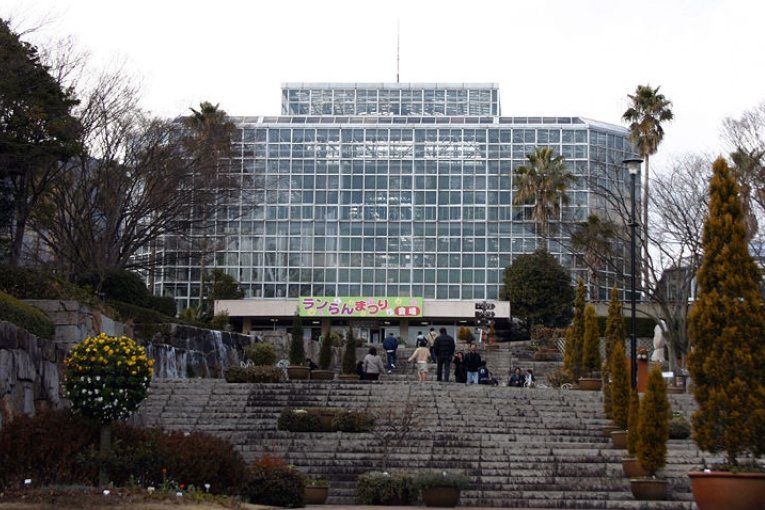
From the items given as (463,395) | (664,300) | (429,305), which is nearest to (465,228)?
(429,305)

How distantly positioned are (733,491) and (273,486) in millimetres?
7137

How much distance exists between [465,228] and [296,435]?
56.1m

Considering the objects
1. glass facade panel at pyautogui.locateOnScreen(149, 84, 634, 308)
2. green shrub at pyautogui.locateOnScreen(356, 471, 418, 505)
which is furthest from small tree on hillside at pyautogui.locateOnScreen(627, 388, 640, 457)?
glass facade panel at pyautogui.locateOnScreen(149, 84, 634, 308)

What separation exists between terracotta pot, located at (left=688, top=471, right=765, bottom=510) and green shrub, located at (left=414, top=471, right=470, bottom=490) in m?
4.99

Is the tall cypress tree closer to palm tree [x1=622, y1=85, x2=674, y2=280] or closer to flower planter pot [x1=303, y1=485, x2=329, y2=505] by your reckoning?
flower planter pot [x1=303, y1=485, x2=329, y2=505]

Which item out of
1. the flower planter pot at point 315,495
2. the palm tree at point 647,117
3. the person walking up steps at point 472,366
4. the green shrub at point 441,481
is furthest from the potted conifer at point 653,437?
the palm tree at point 647,117

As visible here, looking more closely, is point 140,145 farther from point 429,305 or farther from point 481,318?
point 429,305

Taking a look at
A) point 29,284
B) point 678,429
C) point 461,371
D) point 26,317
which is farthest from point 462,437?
point 29,284

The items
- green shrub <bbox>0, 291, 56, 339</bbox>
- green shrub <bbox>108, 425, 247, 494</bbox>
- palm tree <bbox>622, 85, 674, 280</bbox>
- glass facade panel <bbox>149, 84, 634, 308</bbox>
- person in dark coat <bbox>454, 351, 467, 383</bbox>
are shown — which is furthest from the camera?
glass facade panel <bbox>149, 84, 634, 308</bbox>

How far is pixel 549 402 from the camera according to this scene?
2883 centimetres

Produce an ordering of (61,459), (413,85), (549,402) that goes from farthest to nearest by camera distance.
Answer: (413,85), (549,402), (61,459)

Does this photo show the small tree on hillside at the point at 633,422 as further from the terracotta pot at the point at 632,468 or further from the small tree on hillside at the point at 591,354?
the small tree on hillside at the point at 591,354

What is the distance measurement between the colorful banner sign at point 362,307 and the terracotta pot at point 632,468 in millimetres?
53762

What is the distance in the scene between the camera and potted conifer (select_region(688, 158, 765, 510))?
16578 mm
